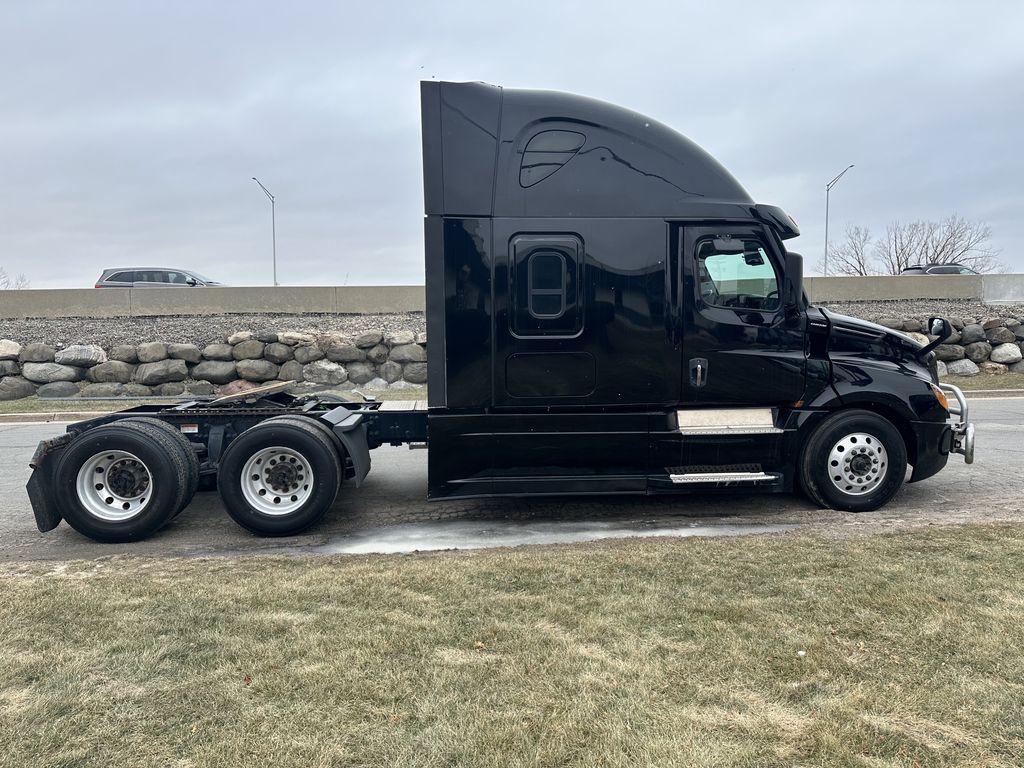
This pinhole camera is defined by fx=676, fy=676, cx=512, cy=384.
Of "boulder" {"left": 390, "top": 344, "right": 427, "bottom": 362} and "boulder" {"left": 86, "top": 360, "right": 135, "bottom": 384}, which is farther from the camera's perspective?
"boulder" {"left": 390, "top": 344, "right": 427, "bottom": 362}

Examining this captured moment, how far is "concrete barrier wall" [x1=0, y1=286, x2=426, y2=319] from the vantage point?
748 inches

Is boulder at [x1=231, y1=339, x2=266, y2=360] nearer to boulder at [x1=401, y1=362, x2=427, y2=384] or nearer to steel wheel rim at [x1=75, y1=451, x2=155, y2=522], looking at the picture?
boulder at [x1=401, y1=362, x2=427, y2=384]

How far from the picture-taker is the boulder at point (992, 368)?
18.0 meters

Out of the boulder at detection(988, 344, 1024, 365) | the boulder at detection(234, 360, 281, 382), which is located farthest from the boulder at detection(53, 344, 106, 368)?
the boulder at detection(988, 344, 1024, 365)

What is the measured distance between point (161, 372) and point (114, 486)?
1101 centimetres

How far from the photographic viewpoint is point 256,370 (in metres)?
15.7

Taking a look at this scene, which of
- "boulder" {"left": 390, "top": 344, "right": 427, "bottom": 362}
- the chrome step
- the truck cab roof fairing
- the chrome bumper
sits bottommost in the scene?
the chrome step

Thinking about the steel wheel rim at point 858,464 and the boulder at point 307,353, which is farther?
the boulder at point 307,353

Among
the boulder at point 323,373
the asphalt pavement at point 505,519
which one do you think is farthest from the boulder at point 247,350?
the asphalt pavement at point 505,519

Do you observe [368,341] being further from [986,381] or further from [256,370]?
[986,381]

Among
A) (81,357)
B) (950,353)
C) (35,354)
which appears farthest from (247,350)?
(950,353)

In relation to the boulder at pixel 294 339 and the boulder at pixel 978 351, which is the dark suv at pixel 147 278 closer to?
the boulder at pixel 294 339

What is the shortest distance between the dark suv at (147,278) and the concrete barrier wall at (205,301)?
442cm

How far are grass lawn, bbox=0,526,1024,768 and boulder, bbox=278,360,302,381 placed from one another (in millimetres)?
11641
